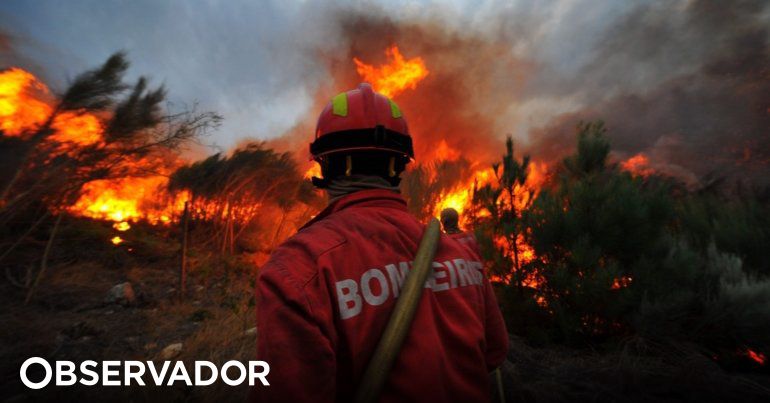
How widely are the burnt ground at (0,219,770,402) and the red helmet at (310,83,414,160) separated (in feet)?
10.0

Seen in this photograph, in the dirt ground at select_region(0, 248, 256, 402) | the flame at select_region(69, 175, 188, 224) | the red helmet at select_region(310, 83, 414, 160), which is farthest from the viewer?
the flame at select_region(69, 175, 188, 224)

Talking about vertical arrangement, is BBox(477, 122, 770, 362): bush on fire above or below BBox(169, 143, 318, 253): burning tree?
below

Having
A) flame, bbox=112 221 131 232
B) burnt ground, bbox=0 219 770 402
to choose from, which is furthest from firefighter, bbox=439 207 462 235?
flame, bbox=112 221 131 232

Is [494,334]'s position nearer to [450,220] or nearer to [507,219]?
[450,220]

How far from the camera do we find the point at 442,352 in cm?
113

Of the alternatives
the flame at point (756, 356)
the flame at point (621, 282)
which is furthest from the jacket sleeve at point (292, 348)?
the flame at point (756, 356)

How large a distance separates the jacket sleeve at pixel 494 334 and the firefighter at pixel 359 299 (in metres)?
0.21

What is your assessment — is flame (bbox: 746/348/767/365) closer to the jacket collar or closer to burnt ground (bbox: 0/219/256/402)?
the jacket collar

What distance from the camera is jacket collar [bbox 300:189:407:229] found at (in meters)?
1.40

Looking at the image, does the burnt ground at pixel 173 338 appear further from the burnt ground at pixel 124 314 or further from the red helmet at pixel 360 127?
the red helmet at pixel 360 127

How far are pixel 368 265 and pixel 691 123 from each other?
36107 mm

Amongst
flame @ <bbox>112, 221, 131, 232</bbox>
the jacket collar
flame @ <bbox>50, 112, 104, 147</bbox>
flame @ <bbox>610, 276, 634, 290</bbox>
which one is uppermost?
flame @ <bbox>50, 112, 104, 147</bbox>

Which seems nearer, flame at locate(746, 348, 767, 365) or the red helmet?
the red helmet

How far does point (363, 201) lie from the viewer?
141 centimetres
